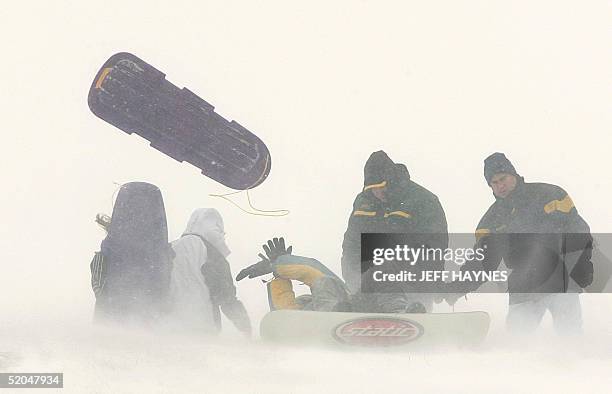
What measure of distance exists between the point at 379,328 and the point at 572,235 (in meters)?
1.62

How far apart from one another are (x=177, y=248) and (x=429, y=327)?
200 cm

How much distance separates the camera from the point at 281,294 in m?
7.71

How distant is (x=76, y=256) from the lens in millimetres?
9445

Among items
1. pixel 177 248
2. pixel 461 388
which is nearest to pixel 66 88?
pixel 177 248

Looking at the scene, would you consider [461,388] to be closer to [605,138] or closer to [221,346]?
[221,346]

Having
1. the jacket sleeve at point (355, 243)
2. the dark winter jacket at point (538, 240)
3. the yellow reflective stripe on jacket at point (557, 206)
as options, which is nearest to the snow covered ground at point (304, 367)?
the dark winter jacket at point (538, 240)

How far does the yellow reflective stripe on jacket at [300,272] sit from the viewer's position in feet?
25.0

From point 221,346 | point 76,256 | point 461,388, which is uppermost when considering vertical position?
point 76,256

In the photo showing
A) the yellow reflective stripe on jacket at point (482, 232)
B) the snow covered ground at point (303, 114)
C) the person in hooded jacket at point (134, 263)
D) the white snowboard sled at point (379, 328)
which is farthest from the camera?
the snow covered ground at point (303, 114)

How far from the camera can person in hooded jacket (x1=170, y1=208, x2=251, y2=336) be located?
7.70m

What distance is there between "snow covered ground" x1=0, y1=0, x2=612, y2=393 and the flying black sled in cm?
79

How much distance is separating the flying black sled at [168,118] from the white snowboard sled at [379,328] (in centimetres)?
161

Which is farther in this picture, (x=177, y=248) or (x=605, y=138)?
(x=605, y=138)

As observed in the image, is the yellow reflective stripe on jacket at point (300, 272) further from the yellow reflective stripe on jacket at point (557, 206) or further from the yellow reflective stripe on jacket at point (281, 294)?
the yellow reflective stripe on jacket at point (557, 206)
